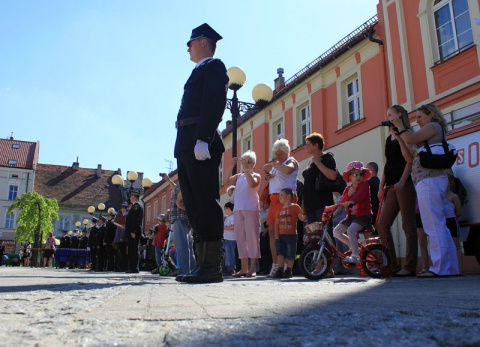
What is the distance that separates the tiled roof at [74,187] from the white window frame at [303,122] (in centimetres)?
4636

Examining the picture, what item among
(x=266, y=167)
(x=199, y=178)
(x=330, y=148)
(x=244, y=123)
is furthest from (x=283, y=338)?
(x=244, y=123)

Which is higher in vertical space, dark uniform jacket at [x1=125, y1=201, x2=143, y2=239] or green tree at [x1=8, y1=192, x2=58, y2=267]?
green tree at [x1=8, y1=192, x2=58, y2=267]

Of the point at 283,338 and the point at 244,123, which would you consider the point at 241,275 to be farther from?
the point at 244,123

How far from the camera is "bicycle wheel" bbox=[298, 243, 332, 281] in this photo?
201 inches

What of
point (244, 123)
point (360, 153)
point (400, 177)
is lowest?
point (400, 177)

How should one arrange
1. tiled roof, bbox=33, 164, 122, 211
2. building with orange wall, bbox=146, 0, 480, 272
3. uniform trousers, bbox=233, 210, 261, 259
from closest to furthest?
uniform trousers, bbox=233, 210, 261, 259, building with orange wall, bbox=146, 0, 480, 272, tiled roof, bbox=33, 164, 122, 211

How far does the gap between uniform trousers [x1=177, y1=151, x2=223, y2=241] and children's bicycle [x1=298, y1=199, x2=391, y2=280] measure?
1.65 meters

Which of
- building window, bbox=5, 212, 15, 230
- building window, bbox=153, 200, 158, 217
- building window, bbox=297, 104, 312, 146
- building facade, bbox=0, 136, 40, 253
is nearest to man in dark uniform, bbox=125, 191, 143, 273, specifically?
building window, bbox=297, 104, 312, 146

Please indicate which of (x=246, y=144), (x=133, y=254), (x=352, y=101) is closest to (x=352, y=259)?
(x=133, y=254)

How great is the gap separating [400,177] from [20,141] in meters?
66.9

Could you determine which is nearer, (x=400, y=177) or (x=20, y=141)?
(x=400, y=177)

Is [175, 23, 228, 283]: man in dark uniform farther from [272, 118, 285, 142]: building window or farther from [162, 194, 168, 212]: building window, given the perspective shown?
[162, 194, 168, 212]: building window

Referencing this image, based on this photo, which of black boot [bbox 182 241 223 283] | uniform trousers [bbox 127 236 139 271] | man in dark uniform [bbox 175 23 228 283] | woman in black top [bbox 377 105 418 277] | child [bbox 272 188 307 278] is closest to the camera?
black boot [bbox 182 241 223 283]

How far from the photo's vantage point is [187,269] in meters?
5.59
